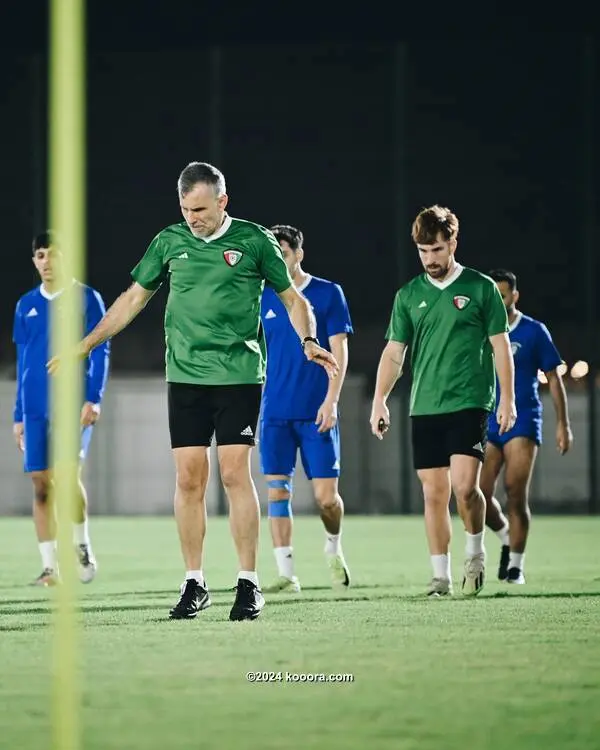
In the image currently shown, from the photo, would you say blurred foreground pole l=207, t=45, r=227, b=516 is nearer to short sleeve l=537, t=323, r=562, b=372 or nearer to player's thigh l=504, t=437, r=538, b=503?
short sleeve l=537, t=323, r=562, b=372

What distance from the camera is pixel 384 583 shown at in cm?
1066

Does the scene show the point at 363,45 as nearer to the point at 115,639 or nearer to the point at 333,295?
the point at 333,295

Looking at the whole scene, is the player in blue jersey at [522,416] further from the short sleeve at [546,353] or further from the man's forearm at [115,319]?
the man's forearm at [115,319]

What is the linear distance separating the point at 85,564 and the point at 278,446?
148 centimetres

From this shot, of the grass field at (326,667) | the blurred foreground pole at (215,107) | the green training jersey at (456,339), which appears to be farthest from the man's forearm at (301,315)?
the blurred foreground pole at (215,107)

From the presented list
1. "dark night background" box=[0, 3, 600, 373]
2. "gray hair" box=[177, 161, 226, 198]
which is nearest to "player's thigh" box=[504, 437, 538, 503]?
"gray hair" box=[177, 161, 226, 198]

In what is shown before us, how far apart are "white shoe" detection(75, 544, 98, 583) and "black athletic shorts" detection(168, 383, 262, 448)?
2767 mm

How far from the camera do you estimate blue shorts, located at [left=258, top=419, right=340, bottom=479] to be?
409 inches

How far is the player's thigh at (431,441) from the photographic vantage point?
952cm

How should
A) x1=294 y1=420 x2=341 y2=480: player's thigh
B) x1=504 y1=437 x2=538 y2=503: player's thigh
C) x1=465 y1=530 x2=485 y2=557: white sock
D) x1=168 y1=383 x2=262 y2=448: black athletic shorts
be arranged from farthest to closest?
1. x1=504 y1=437 x2=538 y2=503: player's thigh
2. x1=294 y1=420 x2=341 y2=480: player's thigh
3. x1=465 y1=530 x2=485 y2=557: white sock
4. x1=168 y1=383 x2=262 y2=448: black athletic shorts

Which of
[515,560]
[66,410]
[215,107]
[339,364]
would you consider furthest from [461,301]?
[215,107]

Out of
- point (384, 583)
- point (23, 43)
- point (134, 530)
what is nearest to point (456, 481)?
point (384, 583)

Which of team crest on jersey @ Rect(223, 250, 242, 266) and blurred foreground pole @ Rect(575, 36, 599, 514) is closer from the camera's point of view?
team crest on jersey @ Rect(223, 250, 242, 266)

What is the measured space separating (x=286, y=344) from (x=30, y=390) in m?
1.74
